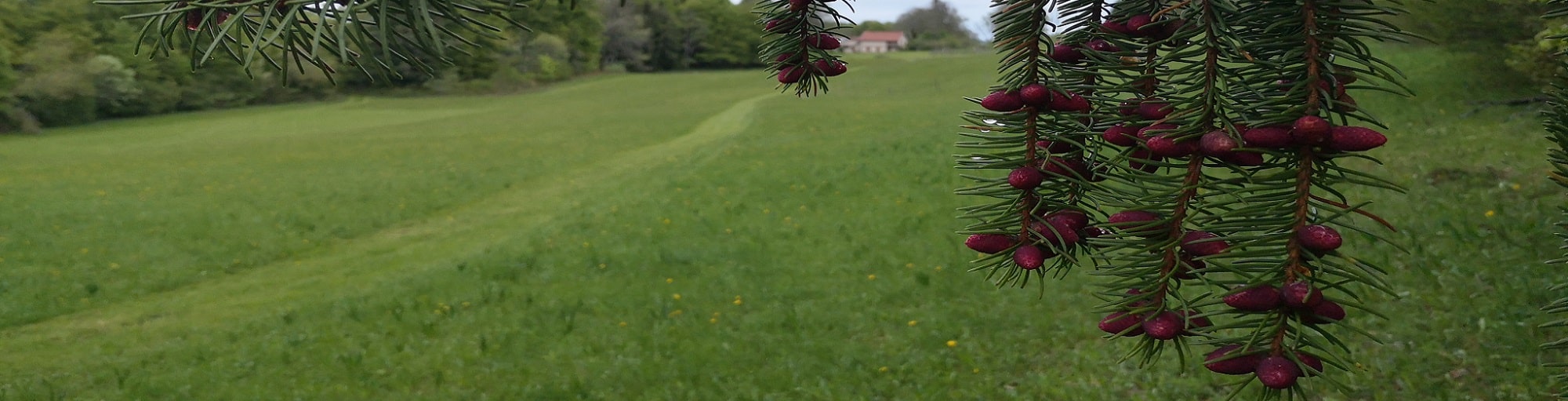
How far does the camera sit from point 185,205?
1748 centimetres

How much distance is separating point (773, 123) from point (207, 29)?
89.3 feet

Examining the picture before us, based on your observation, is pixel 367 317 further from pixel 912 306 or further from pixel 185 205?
pixel 185 205

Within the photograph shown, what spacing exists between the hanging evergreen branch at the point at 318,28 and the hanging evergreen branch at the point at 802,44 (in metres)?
0.54

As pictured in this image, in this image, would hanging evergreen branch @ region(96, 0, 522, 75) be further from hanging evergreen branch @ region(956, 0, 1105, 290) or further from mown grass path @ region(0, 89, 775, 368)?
mown grass path @ region(0, 89, 775, 368)

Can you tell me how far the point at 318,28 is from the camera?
884mm

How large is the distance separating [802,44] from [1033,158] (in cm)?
58

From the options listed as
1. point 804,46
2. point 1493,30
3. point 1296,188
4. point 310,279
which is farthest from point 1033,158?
point 1493,30

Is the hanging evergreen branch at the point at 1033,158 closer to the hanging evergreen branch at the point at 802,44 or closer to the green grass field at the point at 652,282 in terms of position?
the hanging evergreen branch at the point at 802,44

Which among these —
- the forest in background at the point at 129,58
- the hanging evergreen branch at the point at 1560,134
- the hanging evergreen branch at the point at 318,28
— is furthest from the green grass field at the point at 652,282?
the forest in background at the point at 129,58

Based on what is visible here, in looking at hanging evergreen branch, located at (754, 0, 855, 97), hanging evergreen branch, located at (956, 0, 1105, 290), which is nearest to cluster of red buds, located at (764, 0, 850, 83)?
hanging evergreen branch, located at (754, 0, 855, 97)

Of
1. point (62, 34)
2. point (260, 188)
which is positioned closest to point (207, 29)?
point (260, 188)

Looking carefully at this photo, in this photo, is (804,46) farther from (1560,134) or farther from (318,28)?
(1560,134)

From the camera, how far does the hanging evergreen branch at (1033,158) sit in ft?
3.50

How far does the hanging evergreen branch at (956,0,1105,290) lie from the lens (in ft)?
3.50
